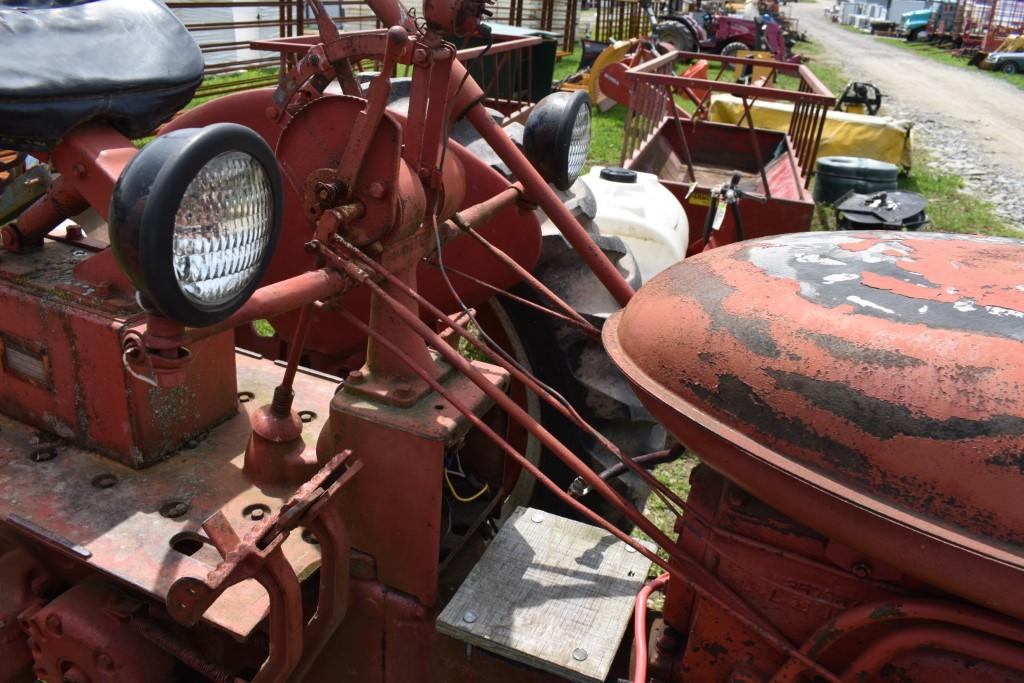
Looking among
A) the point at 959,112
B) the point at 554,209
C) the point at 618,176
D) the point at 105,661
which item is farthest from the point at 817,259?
the point at 959,112

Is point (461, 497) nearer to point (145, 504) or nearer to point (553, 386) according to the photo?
point (553, 386)

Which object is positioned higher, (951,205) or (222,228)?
(222,228)

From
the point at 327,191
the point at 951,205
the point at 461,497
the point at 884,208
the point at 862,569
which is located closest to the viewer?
the point at 862,569

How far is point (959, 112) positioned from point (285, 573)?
633 inches

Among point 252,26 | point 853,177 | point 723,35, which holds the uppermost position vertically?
point 723,35

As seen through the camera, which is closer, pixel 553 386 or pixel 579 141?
pixel 579 141

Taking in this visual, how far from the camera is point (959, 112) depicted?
572 inches

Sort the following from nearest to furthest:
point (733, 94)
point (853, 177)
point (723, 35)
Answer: point (733, 94)
point (853, 177)
point (723, 35)

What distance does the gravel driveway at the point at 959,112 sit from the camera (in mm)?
9812

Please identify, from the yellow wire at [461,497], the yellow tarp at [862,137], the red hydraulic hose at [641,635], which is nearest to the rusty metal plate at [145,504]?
the yellow wire at [461,497]

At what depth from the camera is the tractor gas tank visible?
1.02 meters

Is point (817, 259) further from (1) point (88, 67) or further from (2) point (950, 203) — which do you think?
(2) point (950, 203)

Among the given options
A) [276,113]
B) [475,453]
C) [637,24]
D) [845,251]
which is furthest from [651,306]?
[637,24]

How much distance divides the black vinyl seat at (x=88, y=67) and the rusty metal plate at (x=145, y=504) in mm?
727
